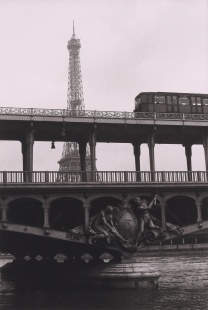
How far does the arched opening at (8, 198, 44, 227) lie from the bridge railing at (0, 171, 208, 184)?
104 inches

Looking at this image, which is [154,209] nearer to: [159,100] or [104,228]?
[104,228]

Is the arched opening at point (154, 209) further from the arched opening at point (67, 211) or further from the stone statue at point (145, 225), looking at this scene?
the arched opening at point (67, 211)

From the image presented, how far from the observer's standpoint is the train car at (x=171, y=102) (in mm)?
53219

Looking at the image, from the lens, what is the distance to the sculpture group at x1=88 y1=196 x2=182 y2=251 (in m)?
43.4

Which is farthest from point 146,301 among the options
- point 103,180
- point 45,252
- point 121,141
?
point 45,252

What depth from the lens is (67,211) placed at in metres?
49.0

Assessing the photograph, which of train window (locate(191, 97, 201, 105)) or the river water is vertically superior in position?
train window (locate(191, 97, 201, 105))

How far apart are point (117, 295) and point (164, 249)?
250ft

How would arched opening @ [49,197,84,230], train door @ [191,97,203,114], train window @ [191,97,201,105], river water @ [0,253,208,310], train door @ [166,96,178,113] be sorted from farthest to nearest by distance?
train window @ [191,97,201,105], train door @ [191,97,203,114], train door @ [166,96,178,113], arched opening @ [49,197,84,230], river water @ [0,253,208,310]

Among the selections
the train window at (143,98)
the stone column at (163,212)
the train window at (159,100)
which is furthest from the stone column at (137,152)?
the stone column at (163,212)

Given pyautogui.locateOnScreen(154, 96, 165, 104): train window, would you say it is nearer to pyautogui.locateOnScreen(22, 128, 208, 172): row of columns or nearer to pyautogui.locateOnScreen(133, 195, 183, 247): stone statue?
pyautogui.locateOnScreen(22, 128, 208, 172): row of columns

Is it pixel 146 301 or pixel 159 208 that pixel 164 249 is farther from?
pixel 146 301

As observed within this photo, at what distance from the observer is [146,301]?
35.3 metres

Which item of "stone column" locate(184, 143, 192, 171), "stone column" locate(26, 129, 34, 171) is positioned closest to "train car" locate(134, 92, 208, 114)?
"stone column" locate(184, 143, 192, 171)
